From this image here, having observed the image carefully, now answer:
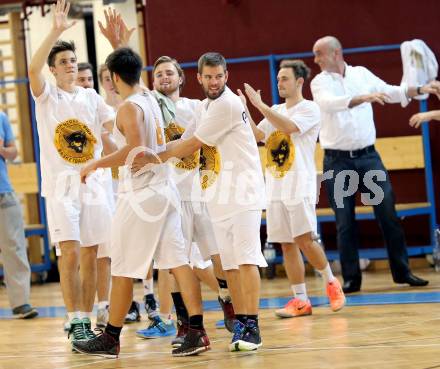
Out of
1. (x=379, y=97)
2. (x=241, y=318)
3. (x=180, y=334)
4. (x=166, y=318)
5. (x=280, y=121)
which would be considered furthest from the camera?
(x=379, y=97)

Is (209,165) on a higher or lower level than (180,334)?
higher

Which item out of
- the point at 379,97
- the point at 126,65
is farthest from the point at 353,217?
the point at 126,65

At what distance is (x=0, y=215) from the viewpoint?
25.0ft

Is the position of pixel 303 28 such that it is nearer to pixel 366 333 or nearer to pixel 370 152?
pixel 370 152

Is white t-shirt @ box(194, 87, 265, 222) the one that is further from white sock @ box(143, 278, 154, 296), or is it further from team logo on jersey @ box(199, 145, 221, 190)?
white sock @ box(143, 278, 154, 296)

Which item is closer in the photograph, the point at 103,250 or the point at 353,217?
the point at 103,250

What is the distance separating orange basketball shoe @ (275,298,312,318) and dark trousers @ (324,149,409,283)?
1.23 metres

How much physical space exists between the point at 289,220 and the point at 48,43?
206cm

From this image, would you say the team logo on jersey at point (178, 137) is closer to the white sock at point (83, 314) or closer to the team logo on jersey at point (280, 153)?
the team logo on jersey at point (280, 153)

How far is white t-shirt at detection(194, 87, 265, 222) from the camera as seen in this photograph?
16.7 feet

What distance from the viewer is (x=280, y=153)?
6672 mm

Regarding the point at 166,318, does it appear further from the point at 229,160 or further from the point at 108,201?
the point at 229,160

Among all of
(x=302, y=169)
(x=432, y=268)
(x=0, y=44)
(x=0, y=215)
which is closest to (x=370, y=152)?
(x=302, y=169)

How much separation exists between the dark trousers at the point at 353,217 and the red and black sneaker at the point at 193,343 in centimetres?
274
